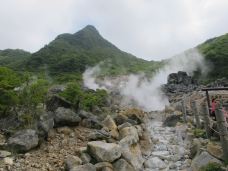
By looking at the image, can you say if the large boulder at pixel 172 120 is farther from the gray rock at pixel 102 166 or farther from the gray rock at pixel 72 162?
the gray rock at pixel 72 162

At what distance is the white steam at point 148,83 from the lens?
39.3m

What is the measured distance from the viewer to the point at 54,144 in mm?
12023

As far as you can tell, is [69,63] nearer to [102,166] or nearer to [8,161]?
[8,161]

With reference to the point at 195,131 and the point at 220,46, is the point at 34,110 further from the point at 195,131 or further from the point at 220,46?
the point at 220,46

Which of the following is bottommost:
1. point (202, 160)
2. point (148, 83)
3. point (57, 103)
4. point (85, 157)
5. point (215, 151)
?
point (202, 160)

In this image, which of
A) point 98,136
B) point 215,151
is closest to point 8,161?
point 98,136

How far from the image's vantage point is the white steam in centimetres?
3931

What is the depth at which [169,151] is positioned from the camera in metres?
13.9

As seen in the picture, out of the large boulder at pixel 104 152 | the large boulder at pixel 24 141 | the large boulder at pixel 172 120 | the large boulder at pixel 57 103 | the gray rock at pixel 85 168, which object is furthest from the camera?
the large boulder at pixel 172 120

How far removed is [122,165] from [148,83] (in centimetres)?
4631

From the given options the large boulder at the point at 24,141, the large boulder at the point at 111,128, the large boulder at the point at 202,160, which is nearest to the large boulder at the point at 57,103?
the large boulder at the point at 111,128

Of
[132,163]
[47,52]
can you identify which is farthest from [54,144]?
[47,52]

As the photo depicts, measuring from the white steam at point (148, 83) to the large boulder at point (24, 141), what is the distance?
2440 centimetres

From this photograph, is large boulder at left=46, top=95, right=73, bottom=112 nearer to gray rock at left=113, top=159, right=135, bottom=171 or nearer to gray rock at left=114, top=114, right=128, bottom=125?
gray rock at left=114, top=114, right=128, bottom=125
